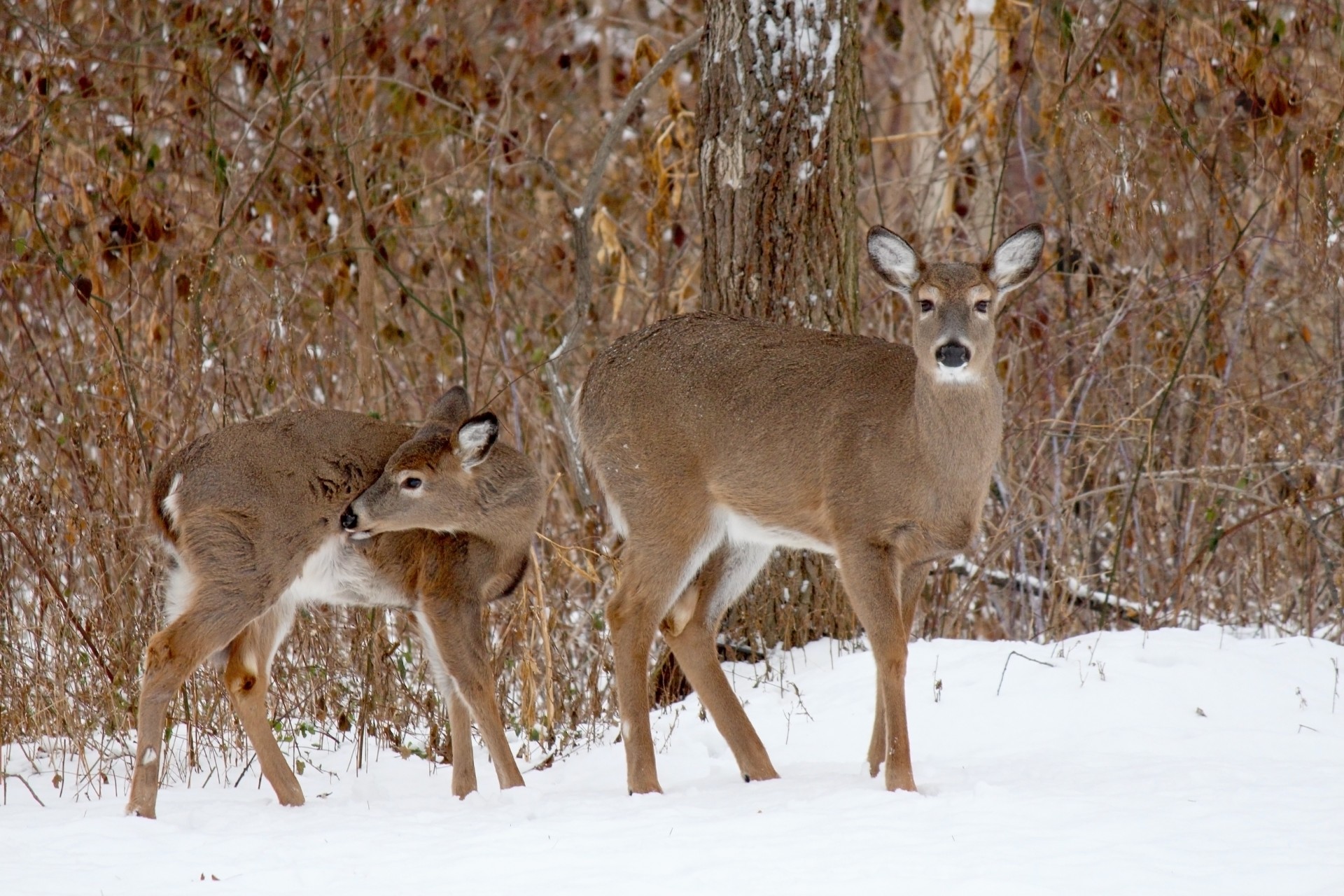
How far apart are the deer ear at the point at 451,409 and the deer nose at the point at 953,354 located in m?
2.27

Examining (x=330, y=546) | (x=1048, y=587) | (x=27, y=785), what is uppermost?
(x=330, y=546)

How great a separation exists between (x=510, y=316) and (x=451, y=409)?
4.35 metres

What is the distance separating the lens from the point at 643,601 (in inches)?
241

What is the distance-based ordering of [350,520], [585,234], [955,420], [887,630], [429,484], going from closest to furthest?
1. [887,630]
2. [955,420]
3. [350,520]
4. [429,484]
5. [585,234]

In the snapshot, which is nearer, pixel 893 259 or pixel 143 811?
pixel 143 811

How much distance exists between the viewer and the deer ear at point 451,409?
673cm

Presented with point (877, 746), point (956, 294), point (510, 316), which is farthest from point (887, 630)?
point (510, 316)

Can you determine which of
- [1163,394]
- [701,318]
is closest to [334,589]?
[701,318]

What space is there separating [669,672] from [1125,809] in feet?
10.9

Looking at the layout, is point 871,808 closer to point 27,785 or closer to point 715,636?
point 715,636

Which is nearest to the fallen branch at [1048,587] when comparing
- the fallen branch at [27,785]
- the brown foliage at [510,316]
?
the brown foliage at [510,316]

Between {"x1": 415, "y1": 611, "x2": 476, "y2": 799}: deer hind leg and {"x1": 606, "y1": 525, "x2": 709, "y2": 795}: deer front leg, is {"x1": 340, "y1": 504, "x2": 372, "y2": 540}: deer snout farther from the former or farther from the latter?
{"x1": 606, "y1": 525, "x2": 709, "y2": 795}: deer front leg

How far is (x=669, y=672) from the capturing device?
26.0 ft

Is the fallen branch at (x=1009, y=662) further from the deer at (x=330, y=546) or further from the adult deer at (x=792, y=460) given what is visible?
the deer at (x=330, y=546)
